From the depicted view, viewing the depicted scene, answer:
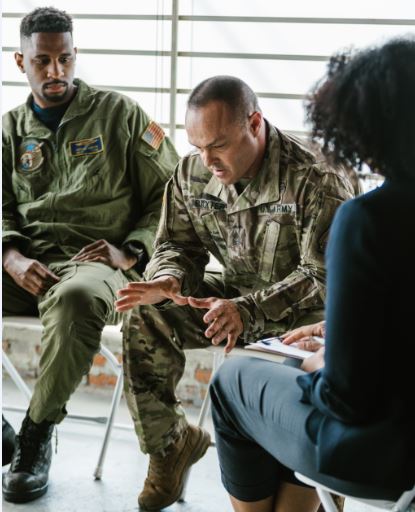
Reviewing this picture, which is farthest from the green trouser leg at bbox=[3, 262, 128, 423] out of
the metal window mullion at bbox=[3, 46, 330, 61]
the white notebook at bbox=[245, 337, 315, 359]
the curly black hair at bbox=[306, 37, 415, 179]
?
the curly black hair at bbox=[306, 37, 415, 179]

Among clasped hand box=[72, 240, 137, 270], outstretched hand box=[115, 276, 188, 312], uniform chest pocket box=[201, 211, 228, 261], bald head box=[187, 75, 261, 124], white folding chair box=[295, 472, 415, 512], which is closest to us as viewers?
white folding chair box=[295, 472, 415, 512]

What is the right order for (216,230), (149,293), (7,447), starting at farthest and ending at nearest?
(7,447) → (216,230) → (149,293)

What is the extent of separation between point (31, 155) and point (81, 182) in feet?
0.87

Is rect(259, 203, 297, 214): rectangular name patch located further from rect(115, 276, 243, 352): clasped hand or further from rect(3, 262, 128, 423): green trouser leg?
rect(3, 262, 128, 423): green trouser leg

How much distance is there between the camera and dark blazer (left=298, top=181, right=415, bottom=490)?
1.44m

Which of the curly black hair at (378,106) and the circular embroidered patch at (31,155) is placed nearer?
the curly black hair at (378,106)

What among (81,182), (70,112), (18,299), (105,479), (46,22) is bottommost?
(105,479)

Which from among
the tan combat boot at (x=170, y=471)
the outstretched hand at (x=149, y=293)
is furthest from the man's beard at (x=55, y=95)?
the tan combat boot at (x=170, y=471)

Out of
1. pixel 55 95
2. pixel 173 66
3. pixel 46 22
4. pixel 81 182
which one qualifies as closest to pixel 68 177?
pixel 81 182

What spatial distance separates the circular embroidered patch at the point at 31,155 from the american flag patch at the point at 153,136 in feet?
1.43

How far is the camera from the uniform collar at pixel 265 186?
104 inches

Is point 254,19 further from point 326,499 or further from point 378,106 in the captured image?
point 326,499

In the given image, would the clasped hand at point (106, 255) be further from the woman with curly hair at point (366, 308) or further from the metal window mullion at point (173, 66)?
the woman with curly hair at point (366, 308)

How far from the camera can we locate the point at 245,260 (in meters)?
2.73
